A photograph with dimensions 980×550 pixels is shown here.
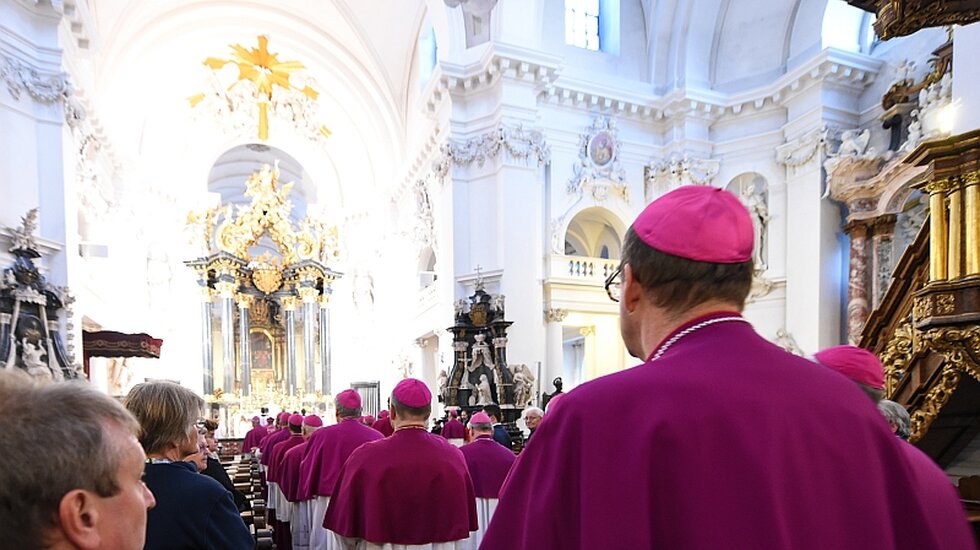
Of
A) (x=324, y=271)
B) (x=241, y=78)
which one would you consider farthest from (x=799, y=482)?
(x=324, y=271)

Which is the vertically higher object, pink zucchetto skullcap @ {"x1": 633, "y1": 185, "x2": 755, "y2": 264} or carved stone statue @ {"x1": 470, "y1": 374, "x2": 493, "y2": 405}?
pink zucchetto skullcap @ {"x1": 633, "y1": 185, "x2": 755, "y2": 264}

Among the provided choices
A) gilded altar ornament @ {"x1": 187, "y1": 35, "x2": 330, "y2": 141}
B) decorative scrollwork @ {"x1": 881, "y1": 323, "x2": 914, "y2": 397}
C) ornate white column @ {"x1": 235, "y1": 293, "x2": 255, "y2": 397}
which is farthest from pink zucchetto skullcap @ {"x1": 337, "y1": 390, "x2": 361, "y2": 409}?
ornate white column @ {"x1": 235, "y1": 293, "x2": 255, "y2": 397}

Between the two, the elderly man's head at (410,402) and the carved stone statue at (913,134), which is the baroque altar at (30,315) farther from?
the carved stone statue at (913,134)

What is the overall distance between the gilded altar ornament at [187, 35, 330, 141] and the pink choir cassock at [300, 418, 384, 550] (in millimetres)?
15973

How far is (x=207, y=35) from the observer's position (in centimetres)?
1911

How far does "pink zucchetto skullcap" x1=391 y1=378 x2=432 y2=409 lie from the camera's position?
388 cm

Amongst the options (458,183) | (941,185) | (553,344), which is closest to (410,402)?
(941,185)

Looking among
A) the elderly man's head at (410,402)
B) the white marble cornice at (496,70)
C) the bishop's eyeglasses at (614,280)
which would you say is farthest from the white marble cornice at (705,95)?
the bishop's eyeglasses at (614,280)

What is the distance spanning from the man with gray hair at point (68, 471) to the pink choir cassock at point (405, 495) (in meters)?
2.81

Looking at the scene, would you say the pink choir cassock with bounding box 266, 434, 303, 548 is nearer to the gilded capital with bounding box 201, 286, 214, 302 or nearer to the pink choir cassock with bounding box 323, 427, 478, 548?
the pink choir cassock with bounding box 323, 427, 478, 548

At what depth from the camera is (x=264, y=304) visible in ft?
78.2

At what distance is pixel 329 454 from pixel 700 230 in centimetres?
495

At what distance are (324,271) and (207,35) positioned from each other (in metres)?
8.57

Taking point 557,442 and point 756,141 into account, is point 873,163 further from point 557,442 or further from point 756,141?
point 557,442
